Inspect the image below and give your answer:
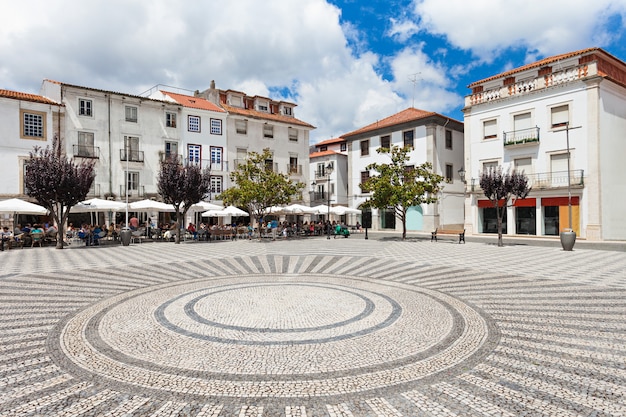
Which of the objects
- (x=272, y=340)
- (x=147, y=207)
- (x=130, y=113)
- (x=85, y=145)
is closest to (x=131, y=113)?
(x=130, y=113)

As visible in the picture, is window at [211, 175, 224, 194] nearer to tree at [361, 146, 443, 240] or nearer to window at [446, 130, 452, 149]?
tree at [361, 146, 443, 240]

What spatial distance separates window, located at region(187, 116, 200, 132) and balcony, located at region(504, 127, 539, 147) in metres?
25.4

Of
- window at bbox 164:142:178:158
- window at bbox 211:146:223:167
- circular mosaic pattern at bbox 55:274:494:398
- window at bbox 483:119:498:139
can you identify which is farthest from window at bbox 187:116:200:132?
circular mosaic pattern at bbox 55:274:494:398

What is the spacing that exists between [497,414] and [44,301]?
833 centimetres

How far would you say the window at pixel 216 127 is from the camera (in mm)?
34075

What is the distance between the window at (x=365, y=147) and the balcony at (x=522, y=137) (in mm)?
14081

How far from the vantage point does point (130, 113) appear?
1192 inches

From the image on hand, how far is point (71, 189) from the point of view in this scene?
1862 cm

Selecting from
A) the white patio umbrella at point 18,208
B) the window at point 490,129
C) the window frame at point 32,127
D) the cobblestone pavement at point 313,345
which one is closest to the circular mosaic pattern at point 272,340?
the cobblestone pavement at point 313,345

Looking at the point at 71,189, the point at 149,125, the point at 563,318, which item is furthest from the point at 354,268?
the point at 149,125

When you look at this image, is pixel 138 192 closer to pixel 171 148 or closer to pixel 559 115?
pixel 171 148

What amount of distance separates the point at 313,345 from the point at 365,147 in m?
35.8

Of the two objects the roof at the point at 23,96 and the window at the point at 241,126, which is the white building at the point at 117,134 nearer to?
the roof at the point at 23,96

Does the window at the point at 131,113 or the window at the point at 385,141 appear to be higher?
the window at the point at 131,113
